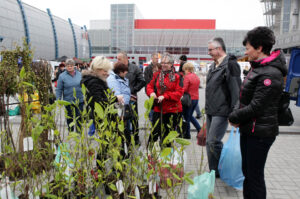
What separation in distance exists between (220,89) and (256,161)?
107cm

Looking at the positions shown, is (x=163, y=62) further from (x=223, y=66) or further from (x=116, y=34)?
(x=116, y=34)

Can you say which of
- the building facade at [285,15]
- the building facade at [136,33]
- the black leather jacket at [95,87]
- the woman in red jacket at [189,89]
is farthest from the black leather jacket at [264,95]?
the building facade at [136,33]

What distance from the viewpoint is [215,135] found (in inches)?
112

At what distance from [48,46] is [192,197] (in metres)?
40.7

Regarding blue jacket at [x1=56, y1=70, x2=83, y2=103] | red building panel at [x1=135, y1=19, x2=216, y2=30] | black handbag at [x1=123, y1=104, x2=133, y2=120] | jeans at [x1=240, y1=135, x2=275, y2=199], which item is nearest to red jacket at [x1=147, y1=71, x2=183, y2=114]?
black handbag at [x1=123, y1=104, x2=133, y2=120]

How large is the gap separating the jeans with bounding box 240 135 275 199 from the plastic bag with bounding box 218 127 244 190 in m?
0.67

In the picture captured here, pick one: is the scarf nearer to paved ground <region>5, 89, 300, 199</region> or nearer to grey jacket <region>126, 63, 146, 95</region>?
paved ground <region>5, 89, 300, 199</region>

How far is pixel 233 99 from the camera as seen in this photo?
2721 millimetres

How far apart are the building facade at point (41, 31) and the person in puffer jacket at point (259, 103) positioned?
19.3m

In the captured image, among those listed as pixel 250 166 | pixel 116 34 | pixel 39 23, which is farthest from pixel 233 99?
pixel 116 34

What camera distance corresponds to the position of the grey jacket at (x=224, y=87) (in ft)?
8.81

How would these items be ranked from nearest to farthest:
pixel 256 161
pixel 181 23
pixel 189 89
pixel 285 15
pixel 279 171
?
pixel 256 161 < pixel 279 171 < pixel 189 89 < pixel 285 15 < pixel 181 23

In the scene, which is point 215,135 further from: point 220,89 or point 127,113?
point 127,113

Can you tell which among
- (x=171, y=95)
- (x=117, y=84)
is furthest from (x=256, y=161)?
(x=117, y=84)
